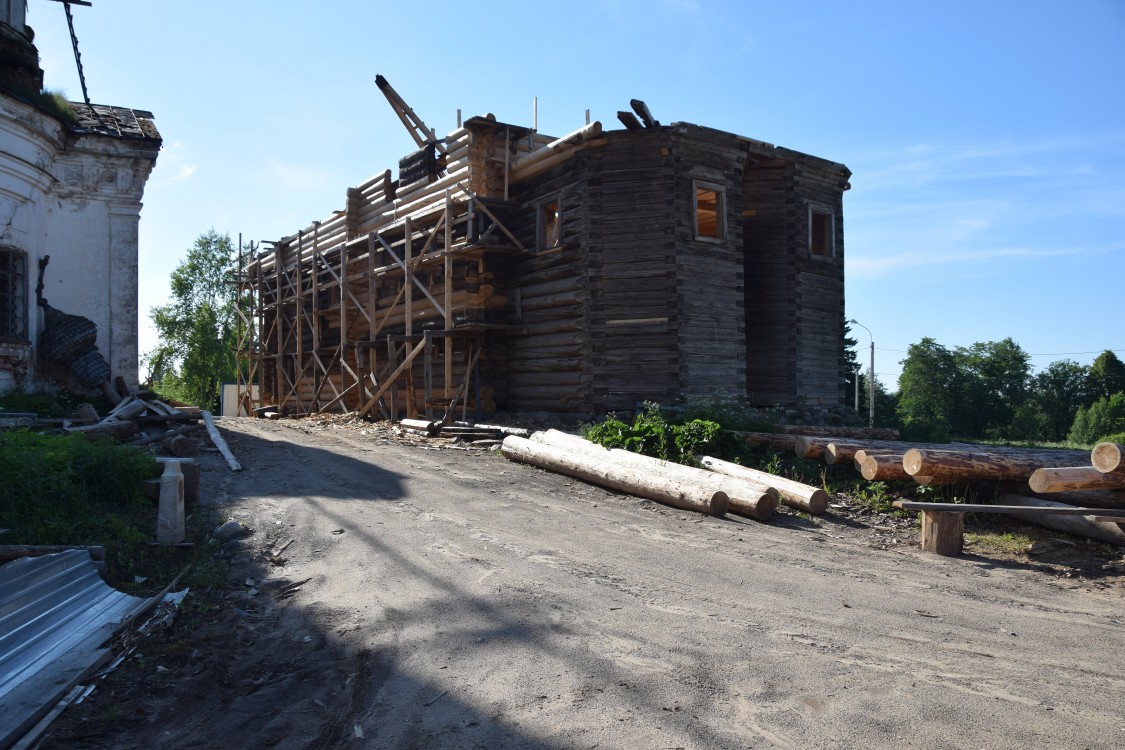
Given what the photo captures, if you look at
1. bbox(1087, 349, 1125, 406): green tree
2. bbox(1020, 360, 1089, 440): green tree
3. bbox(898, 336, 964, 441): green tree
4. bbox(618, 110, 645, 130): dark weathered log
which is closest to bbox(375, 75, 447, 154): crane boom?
bbox(618, 110, 645, 130): dark weathered log

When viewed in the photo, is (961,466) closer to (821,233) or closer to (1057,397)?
(821,233)

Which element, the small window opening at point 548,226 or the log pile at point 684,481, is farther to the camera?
the small window opening at point 548,226

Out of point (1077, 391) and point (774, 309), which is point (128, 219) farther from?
point (1077, 391)

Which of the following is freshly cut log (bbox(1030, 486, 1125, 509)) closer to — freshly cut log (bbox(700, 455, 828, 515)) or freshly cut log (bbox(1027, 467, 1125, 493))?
freshly cut log (bbox(1027, 467, 1125, 493))

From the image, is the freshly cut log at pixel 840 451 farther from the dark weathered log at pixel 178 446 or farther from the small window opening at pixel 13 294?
the small window opening at pixel 13 294

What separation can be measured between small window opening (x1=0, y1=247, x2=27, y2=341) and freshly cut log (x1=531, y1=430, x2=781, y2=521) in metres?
9.96

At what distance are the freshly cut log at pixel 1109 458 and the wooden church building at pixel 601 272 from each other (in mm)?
8834

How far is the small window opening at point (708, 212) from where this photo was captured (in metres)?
16.7

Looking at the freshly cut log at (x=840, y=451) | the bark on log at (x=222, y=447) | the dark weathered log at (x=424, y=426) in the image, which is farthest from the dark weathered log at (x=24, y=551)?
the dark weathered log at (x=424, y=426)

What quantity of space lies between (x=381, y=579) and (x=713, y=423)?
21.5 feet

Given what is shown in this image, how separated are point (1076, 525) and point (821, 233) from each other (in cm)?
1286

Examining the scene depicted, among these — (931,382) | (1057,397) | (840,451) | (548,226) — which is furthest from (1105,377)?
(840,451)

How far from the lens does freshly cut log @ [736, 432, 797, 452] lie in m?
11.5

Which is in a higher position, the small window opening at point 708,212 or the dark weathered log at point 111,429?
the small window opening at point 708,212
